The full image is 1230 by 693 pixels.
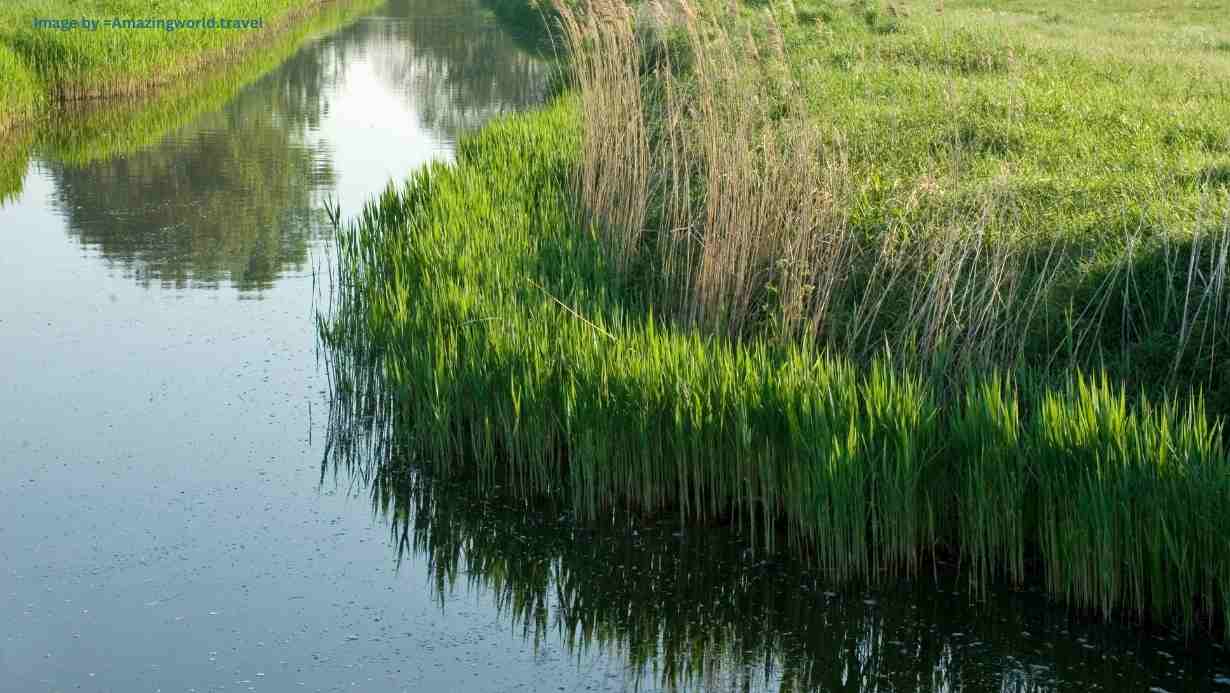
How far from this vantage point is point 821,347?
25.6 feet

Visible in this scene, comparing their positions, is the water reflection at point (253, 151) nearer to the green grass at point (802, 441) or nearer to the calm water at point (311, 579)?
the calm water at point (311, 579)

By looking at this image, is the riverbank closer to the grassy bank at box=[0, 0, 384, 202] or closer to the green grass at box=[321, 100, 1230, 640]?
the green grass at box=[321, 100, 1230, 640]

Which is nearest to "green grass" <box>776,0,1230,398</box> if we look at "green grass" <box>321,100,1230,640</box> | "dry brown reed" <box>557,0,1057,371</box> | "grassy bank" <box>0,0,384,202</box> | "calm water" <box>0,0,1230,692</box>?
"dry brown reed" <box>557,0,1057,371</box>

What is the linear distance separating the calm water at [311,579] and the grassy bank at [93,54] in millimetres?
7888

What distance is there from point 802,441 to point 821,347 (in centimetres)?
217

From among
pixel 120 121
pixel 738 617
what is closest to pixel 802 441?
pixel 738 617

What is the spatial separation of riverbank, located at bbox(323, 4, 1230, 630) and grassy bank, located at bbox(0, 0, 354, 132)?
27.3 feet

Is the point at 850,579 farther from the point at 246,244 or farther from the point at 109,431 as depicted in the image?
the point at 246,244

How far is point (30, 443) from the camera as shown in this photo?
23.2 ft

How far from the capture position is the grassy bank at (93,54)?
54.0 ft

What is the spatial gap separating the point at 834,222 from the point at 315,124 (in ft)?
36.8

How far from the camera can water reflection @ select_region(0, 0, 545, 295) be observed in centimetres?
1139

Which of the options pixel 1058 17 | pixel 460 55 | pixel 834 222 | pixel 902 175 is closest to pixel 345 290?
pixel 834 222

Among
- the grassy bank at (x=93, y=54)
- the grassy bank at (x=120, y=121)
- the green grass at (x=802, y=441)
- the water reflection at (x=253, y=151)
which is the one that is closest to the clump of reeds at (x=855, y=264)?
the green grass at (x=802, y=441)
